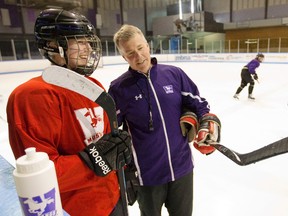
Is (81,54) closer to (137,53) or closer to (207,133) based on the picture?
(137,53)

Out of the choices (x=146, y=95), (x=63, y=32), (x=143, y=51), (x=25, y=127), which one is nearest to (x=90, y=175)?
(x=25, y=127)

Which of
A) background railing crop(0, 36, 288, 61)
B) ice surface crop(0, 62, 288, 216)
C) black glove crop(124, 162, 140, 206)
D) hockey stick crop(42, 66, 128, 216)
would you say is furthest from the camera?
background railing crop(0, 36, 288, 61)

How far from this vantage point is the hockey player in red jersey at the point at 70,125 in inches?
23.5

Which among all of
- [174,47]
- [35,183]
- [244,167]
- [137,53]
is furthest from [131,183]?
[174,47]

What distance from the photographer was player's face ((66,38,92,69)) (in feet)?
2.26

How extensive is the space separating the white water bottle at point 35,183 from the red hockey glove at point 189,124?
714mm

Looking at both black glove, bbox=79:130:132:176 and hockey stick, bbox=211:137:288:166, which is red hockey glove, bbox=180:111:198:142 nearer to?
hockey stick, bbox=211:137:288:166

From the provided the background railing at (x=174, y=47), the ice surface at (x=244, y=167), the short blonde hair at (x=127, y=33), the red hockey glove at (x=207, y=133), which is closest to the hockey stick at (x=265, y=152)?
the red hockey glove at (x=207, y=133)

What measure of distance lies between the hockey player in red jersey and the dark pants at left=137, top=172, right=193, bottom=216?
0.33m

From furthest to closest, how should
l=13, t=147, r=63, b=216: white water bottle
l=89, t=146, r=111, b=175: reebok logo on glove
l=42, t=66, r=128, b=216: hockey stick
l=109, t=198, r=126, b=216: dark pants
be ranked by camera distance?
l=109, t=198, r=126, b=216: dark pants, l=89, t=146, r=111, b=175: reebok logo on glove, l=42, t=66, r=128, b=216: hockey stick, l=13, t=147, r=63, b=216: white water bottle

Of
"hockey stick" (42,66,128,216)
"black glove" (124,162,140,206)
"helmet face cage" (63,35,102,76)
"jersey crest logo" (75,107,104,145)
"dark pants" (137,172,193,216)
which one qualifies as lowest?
"dark pants" (137,172,193,216)

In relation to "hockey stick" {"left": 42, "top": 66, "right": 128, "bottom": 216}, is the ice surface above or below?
below

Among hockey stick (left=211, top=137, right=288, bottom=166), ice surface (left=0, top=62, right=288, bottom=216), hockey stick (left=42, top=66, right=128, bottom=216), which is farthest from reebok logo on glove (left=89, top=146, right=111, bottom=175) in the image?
ice surface (left=0, top=62, right=288, bottom=216)

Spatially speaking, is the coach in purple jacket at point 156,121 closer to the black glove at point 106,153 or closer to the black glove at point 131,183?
the black glove at point 131,183
